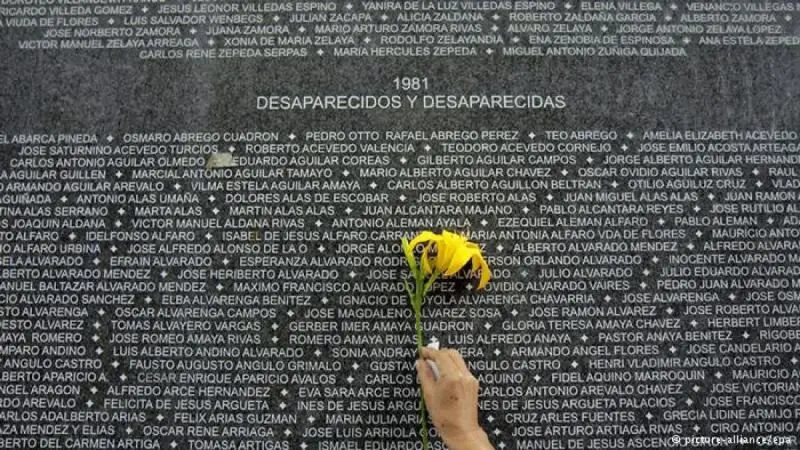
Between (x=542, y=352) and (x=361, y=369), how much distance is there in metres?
0.32

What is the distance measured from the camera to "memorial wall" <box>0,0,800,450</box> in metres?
1.19

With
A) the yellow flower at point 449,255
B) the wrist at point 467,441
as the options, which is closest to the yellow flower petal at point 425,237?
the yellow flower at point 449,255

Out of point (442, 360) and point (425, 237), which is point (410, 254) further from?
point (442, 360)

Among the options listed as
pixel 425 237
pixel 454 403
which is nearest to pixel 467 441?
pixel 454 403

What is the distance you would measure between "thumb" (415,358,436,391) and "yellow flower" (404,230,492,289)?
0.51 ft

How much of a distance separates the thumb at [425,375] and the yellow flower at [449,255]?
0.16 meters

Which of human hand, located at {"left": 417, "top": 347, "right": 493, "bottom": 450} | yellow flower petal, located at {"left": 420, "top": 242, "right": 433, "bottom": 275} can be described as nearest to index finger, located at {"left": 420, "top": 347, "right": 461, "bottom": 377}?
human hand, located at {"left": 417, "top": 347, "right": 493, "bottom": 450}

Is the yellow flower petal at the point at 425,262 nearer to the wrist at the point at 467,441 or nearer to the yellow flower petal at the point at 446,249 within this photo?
the yellow flower petal at the point at 446,249

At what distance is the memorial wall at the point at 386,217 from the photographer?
3.91 feet

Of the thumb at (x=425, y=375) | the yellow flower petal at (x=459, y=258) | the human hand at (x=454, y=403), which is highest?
the yellow flower petal at (x=459, y=258)

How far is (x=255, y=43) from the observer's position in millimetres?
1266

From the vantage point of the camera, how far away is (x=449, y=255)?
1.14 metres

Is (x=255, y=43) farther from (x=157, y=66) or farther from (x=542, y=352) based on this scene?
(x=542, y=352)

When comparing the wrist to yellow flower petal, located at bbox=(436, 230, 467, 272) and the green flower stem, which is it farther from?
yellow flower petal, located at bbox=(436, 230, 467, 272)
